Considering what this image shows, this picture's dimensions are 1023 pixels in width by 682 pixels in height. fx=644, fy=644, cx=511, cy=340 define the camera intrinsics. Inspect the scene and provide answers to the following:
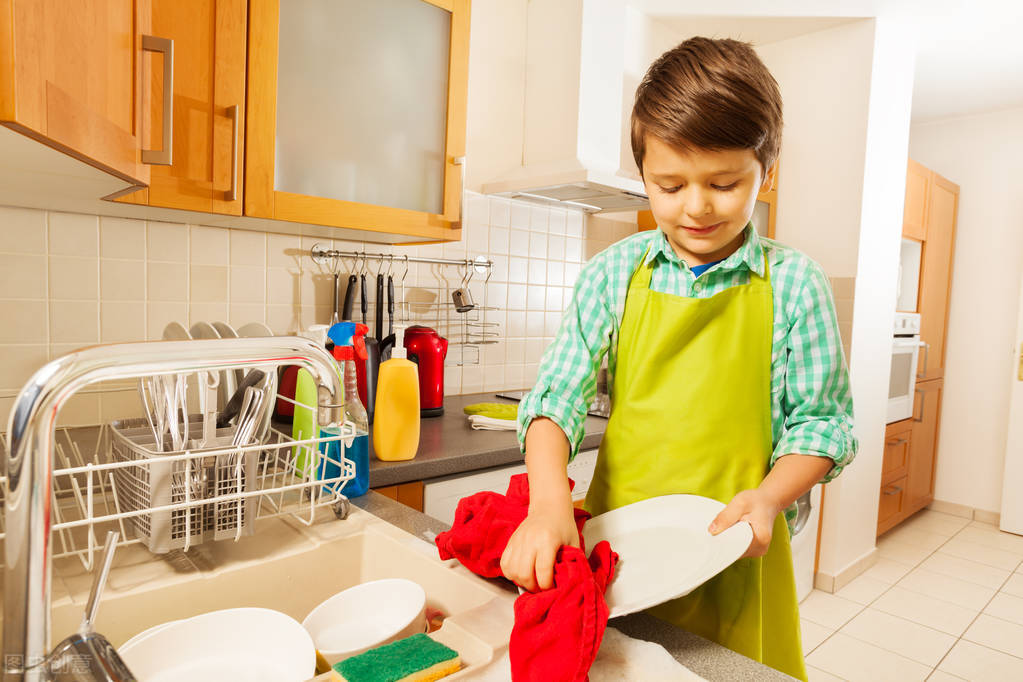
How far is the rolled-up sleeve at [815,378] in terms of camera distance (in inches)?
30.4

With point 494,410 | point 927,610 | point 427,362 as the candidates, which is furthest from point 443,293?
point 927,610

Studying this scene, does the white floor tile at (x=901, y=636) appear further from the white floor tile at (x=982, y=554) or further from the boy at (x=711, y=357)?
the boy at (x=711, y=357)

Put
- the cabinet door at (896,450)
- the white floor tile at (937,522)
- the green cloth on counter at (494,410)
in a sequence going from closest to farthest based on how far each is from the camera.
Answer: the green cloth on counter at (494,410)
the cabinet door at (896,450)
the white floor tile at (937,522)

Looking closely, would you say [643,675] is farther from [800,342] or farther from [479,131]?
[479,131]

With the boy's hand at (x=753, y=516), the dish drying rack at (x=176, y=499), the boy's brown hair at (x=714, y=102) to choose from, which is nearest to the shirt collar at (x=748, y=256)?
the boy's brown hair at (x=714, y=102)

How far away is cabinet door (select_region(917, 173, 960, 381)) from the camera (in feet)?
11.3

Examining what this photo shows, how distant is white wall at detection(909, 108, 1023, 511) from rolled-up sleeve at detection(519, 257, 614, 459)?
3800 mm

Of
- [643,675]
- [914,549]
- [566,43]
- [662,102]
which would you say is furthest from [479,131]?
[914,549]

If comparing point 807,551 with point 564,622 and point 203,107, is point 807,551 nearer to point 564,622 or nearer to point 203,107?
point 564,622

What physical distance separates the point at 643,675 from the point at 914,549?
11.1ft

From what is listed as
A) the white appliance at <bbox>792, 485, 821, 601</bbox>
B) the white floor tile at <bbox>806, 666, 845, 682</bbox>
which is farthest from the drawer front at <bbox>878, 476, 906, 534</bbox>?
the white floor tile at <bbox>806, 666, 845, 682</bbox>

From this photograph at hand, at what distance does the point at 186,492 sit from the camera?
2.52ft

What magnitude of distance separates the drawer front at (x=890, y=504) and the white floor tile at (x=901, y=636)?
85 centimetres

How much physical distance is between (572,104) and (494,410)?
1005 millimetres
